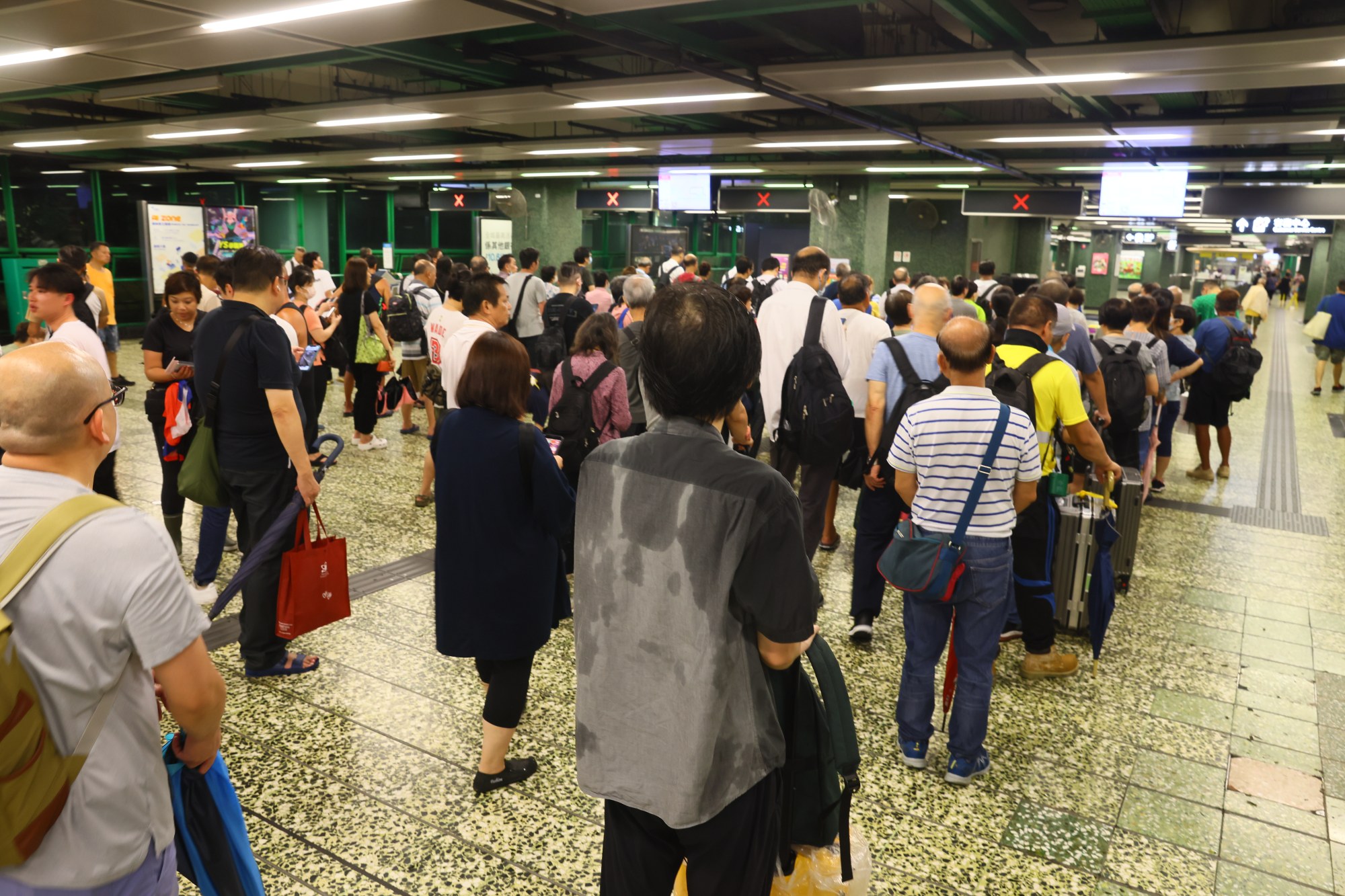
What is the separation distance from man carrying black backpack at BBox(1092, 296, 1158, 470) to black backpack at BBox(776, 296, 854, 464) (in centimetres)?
187

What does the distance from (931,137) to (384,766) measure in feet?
29.1

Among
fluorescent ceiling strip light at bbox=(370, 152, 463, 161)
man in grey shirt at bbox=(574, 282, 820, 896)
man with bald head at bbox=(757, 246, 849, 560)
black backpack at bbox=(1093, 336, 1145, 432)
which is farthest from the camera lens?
fluorescent ceiling strip light at bbox=(370, 152, 463, 161)

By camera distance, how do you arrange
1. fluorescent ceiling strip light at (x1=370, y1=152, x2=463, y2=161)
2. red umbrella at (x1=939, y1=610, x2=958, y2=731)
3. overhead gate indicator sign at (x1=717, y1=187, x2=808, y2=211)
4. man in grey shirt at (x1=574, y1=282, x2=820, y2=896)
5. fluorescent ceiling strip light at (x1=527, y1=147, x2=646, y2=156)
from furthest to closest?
overhead gate indicator sign at (x1=717, y1=187, x2=808, y2=211) < fluorescent ceiling strip light at (x1=370, y1=152, x2=463, y2=161) < fluorescent ceiling strip light at (x1=527, y1=147, x2=646, y2=156) < red umbrella at (x1=939, y1=610, x2=958, y2=731) < man in grey shirt at (x1=574, y1=282, x2=820, y2=896)

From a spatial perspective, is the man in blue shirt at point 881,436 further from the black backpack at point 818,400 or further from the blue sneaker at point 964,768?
the blue sneaker at point 964,768

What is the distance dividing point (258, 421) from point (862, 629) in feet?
9.30

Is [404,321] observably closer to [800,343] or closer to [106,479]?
[106,479]

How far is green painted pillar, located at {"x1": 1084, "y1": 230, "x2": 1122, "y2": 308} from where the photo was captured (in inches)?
1216

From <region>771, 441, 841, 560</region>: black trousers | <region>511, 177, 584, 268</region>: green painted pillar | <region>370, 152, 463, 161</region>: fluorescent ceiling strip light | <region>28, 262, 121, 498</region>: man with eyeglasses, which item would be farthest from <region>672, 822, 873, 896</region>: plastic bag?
<region>511, 177, 584, 268</region>: green painted pillar

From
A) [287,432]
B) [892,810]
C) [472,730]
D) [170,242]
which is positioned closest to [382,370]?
[287,432]

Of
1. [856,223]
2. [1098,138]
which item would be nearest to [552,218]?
[856,223]

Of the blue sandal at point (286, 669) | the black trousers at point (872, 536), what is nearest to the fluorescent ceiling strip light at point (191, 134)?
the blue sandal at point (286, 669)

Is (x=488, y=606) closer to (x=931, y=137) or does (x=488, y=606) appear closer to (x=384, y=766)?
(x=384, y=766)

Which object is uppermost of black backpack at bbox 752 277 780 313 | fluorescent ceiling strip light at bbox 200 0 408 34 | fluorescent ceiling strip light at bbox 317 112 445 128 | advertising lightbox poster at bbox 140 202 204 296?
fluorescent ceiling strip light at bbox 317 112 445 128

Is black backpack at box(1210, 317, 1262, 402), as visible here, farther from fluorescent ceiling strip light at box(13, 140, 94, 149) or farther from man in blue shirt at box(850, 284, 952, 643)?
fluorescent ceiling strip light at box(13, 140, 94, 149)
